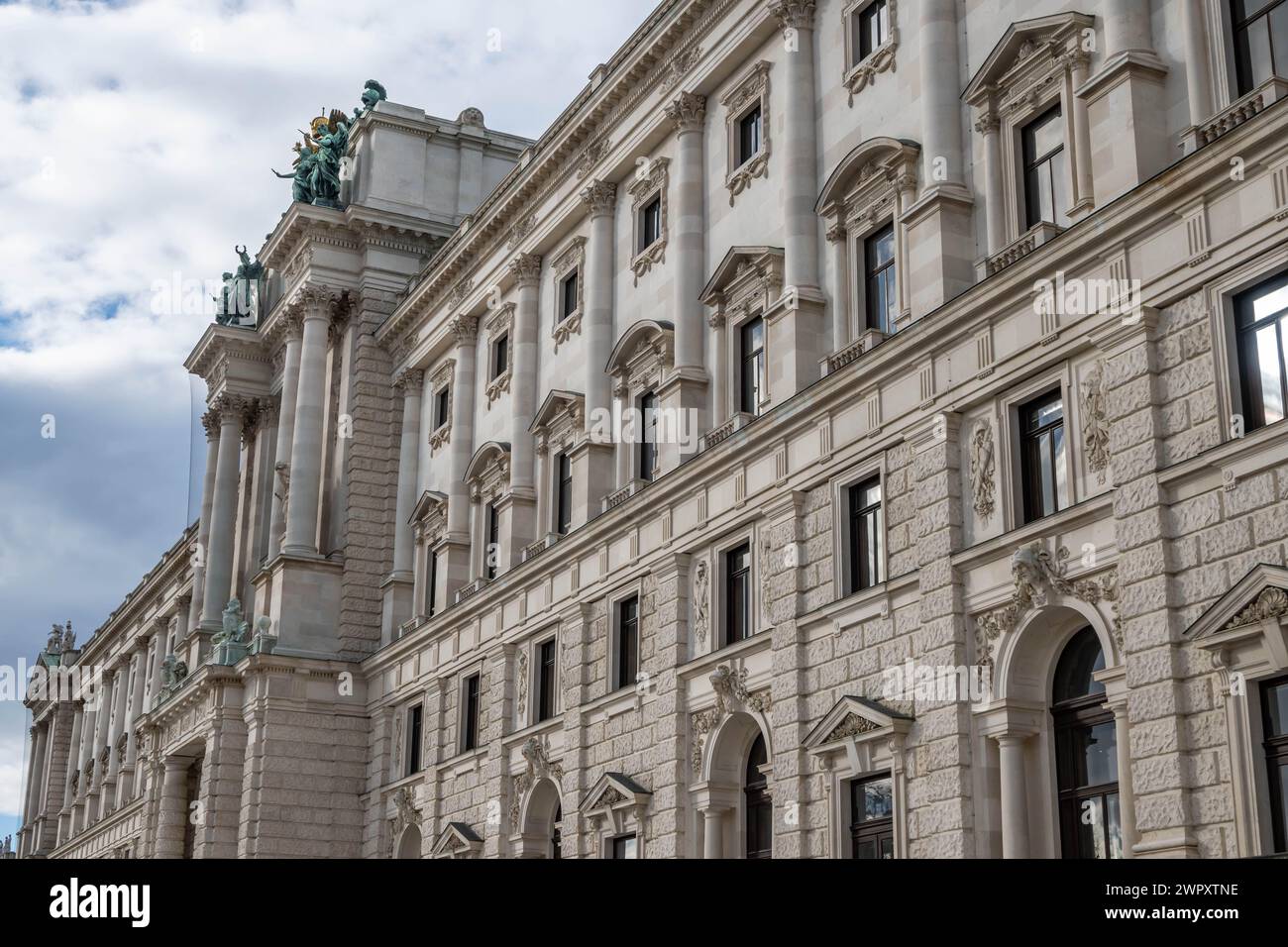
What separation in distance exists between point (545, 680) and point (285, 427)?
21478mm

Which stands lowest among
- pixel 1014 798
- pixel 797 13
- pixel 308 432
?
pixel 1014 798

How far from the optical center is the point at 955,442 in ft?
89.6

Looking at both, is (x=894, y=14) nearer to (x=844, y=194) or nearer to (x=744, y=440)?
(x=844, y=194)

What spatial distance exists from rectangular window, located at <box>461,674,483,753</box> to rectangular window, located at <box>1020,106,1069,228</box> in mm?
22629

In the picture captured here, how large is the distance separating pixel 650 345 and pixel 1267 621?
20.2m

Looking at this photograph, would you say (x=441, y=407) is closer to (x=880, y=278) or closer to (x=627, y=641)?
(x=627, y=641)

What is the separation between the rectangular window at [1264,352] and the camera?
2156cm

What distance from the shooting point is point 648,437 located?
38.9m

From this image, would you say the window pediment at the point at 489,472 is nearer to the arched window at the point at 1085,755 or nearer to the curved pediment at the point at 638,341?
the curved pediment at the point at 638,341

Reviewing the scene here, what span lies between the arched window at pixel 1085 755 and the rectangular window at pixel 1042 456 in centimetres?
209

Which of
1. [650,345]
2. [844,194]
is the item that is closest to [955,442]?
[844,194]

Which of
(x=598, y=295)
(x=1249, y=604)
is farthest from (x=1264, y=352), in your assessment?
(x=598, y=295)

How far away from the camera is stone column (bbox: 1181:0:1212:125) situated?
23.8 metres

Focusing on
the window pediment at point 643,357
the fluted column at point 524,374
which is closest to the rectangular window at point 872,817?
the window pediment at point 643,357
